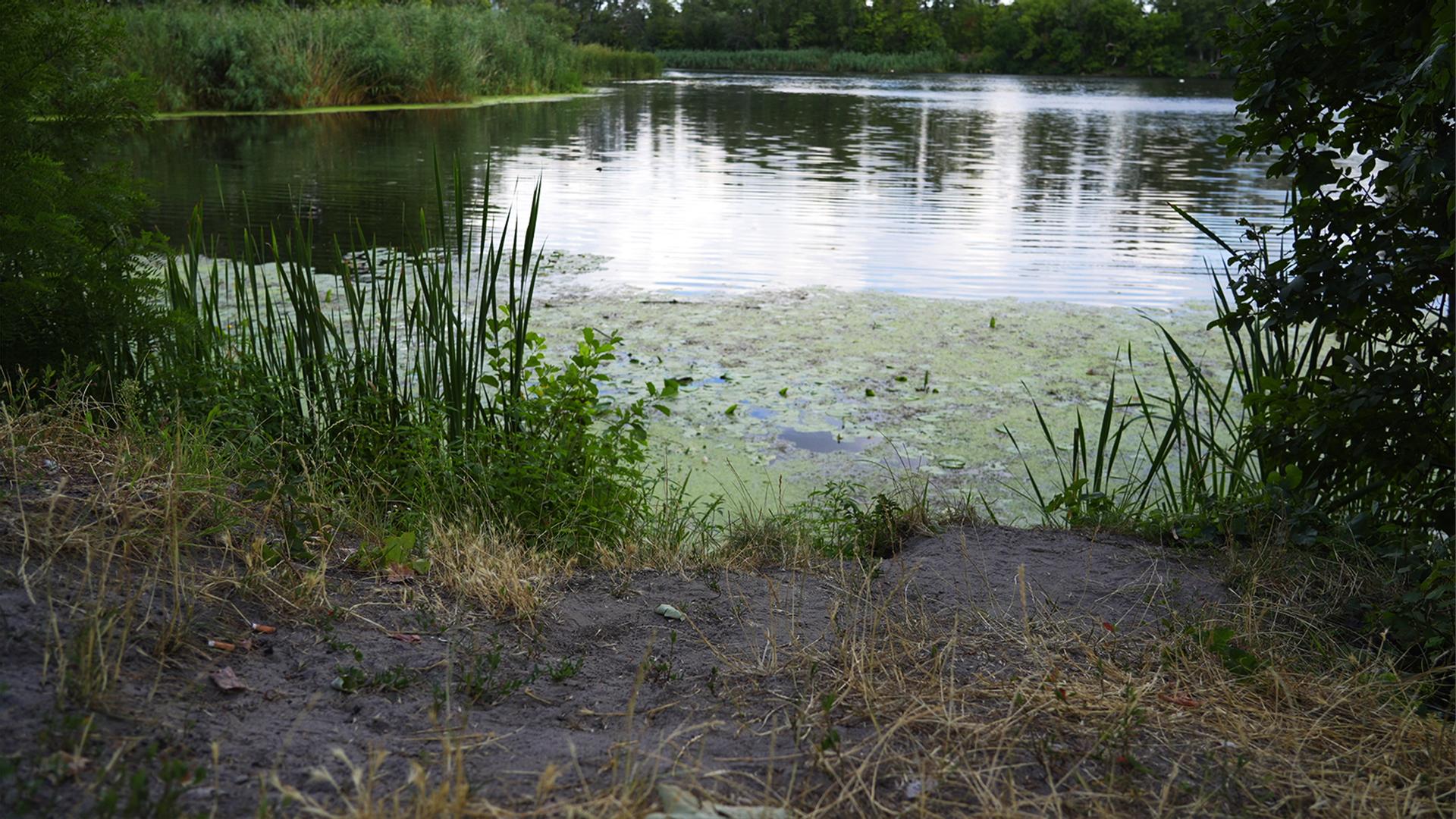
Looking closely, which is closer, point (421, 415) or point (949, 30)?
point (421, 415)

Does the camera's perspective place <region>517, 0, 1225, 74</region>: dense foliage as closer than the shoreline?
No

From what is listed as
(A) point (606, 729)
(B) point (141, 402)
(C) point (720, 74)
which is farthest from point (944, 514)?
(C) point (720, 74)

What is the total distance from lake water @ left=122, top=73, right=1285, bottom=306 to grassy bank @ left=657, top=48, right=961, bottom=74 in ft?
109

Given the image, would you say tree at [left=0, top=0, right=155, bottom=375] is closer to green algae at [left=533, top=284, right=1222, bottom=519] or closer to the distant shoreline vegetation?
green algae at [left=533, top=284, right=1222, bottom=519]

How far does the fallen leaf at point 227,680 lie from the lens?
1.67 metres

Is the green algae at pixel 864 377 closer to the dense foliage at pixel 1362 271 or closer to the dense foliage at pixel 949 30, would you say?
the dense foliage at pixel 1362 271

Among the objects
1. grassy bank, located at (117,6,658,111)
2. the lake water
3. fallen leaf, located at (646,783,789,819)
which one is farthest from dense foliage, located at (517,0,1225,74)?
fallen leaf, located at (646,783,789,819)

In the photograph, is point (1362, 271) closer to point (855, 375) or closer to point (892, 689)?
point (892, 689)

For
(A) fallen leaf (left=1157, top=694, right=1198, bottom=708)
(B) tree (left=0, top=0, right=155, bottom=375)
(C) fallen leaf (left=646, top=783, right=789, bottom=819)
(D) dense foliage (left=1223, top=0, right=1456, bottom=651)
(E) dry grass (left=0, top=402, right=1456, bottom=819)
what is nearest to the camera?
(C) fallen leaf (left=646, top=783, right=789, bottom=819)

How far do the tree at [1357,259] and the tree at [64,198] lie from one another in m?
2.75

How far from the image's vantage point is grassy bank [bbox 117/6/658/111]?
15984mm

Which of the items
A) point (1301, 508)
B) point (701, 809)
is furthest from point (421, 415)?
point (1301, 508)

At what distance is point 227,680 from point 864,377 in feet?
11.0

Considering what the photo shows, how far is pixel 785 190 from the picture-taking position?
10500 millimetres
